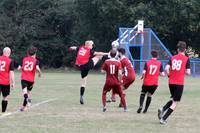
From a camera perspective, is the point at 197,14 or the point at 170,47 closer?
the point at 197,14

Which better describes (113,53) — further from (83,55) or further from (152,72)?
(83,55)

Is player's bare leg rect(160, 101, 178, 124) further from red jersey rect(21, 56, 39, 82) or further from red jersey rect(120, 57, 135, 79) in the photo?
red jersey rect(21, 56, 39, 82)

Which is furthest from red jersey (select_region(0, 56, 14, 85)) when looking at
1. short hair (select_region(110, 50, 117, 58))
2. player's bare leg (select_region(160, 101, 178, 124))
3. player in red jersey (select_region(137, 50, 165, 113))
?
player's bare leg (select_region(160, 101, 178, 124))

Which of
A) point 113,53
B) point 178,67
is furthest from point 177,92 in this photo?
point 113,53

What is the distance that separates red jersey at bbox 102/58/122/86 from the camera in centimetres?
1639

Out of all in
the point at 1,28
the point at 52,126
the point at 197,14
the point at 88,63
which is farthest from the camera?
the point at 1,28

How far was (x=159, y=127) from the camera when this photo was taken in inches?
521

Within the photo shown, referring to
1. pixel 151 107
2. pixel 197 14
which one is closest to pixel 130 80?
pixel 151 107

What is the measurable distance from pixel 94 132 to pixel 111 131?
0.40 meters

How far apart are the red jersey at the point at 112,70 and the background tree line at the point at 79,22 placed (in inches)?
1374

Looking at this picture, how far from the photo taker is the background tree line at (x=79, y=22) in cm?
5147

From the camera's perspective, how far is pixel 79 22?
61.2 metres

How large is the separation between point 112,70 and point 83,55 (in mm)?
3493

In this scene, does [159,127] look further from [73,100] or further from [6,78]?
[73,100]
